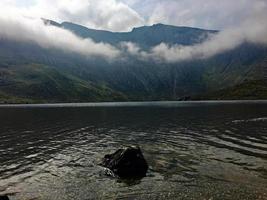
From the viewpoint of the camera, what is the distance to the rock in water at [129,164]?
131 ft

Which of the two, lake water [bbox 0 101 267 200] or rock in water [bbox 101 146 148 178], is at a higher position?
rock in water [bbox 101 146 148 178]

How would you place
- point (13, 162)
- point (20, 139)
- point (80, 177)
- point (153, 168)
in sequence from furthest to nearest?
point (20, 139)
point (13, 162)
point (153, 168)
point (80, 177)

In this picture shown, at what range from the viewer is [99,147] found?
6269 centimetres

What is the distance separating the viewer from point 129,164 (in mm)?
40719

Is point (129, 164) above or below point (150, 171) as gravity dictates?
above

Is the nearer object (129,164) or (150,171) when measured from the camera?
(129,164)

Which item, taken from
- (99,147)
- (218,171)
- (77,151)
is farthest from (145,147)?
(218,171)

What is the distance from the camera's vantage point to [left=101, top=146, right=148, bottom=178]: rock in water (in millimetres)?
40031

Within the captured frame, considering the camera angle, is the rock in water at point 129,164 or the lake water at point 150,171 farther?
the rock in water at point 129,164

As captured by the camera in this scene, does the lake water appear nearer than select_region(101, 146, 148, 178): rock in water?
Yes

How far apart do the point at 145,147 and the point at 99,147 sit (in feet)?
29.5

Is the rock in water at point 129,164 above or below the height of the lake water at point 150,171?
above

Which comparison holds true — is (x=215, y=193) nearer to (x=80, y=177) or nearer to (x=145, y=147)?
(x=80, y=177)

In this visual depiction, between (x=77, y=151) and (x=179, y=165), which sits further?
(x=77, y=151)
